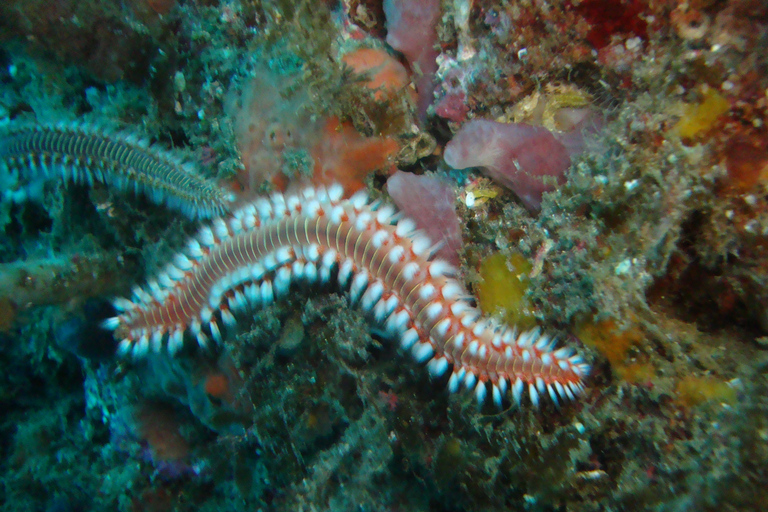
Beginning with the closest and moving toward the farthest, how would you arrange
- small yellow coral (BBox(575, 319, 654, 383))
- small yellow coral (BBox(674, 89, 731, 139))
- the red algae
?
small yellow coral (BBox(674, 89, 731, 139)) < small yellow coral (BBox(575, 319, 654, 383)) < the red algae

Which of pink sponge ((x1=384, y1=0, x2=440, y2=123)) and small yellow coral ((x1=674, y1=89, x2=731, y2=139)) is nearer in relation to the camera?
small yellow coral ((x1=674, y1=89, x2=731, y2=139))

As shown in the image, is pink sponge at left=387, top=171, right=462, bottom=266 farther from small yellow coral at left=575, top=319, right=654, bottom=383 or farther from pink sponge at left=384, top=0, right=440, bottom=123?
small yellow coral at left=575, top=319, right=654, bottom=383

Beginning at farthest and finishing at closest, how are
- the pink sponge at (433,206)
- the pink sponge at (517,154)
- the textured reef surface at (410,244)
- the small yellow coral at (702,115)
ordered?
the pink sponge at (433,206)
the pink sponge at (517,154)
the textured reef surface at (410,244)
the small yellow coral at (702,115)

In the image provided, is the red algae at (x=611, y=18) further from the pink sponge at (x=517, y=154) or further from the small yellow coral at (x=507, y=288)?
the small yellow coral at (x=507, y=288)

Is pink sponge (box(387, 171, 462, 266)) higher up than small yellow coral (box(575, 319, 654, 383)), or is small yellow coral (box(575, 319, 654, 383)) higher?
pink sponge (box(387, 171, 462, 266))

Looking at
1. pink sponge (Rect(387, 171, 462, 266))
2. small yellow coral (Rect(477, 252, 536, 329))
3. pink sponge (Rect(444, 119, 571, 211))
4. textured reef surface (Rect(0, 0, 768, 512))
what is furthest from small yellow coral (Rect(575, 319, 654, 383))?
pink sponge (Rect(387, 171, 462, 266))

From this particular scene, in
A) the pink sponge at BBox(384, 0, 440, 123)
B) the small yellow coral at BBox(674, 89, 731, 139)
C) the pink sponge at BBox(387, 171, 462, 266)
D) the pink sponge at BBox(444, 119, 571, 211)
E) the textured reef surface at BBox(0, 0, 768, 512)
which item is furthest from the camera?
the pink sponge at BBox(384, 0, 440, 123)

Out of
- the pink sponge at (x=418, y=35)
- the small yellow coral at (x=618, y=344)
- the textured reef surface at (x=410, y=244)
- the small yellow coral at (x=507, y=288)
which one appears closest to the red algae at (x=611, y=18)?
the textured reef surface at (x=410, y=244)
